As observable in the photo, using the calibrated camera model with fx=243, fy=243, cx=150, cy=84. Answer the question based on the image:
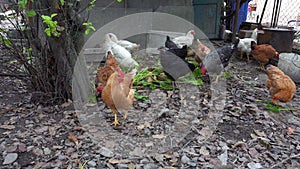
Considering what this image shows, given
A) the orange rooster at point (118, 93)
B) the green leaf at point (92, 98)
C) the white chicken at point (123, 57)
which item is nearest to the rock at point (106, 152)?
the orange rooster at point (118, 93)

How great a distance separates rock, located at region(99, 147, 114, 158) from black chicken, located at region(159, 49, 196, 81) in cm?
167

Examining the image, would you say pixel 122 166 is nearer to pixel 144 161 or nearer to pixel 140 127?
pixel 144 161

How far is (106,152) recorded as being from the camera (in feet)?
6.53

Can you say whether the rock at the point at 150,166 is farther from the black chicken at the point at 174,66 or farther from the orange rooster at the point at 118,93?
the black chicken at the point at 174,66

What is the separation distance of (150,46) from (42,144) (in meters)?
3.87

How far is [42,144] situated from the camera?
6.64 feet

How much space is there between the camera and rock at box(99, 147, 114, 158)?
196cm

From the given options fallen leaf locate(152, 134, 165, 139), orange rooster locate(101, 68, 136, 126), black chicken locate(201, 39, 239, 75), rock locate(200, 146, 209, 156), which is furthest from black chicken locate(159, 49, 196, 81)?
rock locate(200, 146, 209, 156)

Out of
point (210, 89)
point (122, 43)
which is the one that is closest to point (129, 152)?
point (210, 89)

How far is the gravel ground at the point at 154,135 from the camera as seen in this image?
190 cm

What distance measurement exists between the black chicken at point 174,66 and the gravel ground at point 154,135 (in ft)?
1.37

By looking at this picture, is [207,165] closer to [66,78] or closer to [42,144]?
[42,144]

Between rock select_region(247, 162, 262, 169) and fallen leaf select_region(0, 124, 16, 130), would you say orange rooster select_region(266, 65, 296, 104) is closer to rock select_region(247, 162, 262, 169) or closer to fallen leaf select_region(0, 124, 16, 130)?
rock select_region(247, 162, 262, 169)

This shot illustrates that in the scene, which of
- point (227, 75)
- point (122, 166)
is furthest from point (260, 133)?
Result: point (227, 75)
